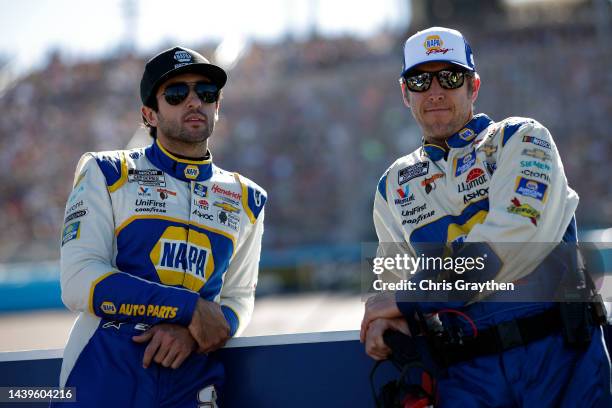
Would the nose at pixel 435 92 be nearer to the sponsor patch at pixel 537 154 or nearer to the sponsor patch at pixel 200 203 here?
the sponsor patch at pixel 537 154

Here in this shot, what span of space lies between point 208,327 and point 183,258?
325 mm

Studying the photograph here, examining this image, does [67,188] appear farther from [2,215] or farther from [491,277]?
[491,277]

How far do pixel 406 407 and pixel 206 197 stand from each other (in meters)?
1.25

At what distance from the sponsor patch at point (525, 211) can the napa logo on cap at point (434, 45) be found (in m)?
0.73

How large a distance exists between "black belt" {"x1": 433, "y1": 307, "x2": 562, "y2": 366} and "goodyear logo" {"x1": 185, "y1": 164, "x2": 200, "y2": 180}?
4.28ft

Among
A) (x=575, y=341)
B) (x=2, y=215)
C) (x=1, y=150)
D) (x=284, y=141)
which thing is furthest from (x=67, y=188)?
(x=575, y=341)

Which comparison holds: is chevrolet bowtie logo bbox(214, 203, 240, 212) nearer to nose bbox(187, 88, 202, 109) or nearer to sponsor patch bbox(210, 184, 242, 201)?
sponsor patch bbox(210, 184, 242, 201)

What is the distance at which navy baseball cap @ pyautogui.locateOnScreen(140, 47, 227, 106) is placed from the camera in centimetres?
318

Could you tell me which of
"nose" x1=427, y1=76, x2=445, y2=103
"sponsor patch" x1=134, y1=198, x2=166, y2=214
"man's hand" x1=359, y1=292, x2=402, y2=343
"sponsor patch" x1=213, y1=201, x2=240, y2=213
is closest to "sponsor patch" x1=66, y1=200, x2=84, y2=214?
"sponsor patch" x1=134, y1=198, x2=166, y2=214

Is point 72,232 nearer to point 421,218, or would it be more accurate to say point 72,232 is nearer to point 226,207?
point 226,207

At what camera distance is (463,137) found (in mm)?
2984

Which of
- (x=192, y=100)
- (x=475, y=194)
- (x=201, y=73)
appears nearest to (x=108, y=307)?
(x=192, y=100)

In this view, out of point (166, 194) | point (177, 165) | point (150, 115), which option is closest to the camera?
point (166, 194)

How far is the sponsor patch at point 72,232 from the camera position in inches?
117
